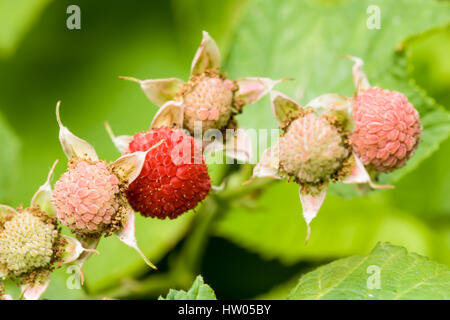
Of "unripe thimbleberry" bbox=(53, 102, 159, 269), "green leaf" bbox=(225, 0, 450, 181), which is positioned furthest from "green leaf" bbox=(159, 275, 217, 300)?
"green leaf" bbox=(225, 0, 450, 181)

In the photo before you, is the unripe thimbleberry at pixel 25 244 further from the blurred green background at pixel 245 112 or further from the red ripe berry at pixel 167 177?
the blurred green background at pixel 245 112

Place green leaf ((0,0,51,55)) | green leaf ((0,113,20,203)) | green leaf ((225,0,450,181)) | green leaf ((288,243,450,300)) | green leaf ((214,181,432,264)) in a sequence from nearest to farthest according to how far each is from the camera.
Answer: green leaf ((288,243,450,300))
green leaf ((225,0,450,181))
green leaf ((0,113,20,203))
green leaf ((214,181,432,264))
green leaf ((0,0,51,55))

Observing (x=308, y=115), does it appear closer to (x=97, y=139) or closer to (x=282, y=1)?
(x=282, y=1)

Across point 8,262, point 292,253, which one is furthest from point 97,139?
point 8,262

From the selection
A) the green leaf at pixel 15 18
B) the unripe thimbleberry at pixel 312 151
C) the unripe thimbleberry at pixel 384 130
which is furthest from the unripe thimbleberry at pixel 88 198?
the green leaf at pixel 15 18

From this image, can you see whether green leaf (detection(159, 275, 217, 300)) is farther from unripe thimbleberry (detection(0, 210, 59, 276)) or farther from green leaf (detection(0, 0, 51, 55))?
green leaf (detection(0, 0, 51, 55))

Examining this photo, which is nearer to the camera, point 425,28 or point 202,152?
A: point 202,152
